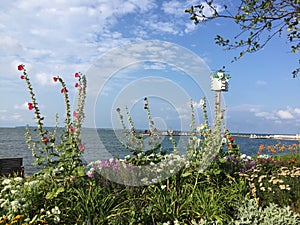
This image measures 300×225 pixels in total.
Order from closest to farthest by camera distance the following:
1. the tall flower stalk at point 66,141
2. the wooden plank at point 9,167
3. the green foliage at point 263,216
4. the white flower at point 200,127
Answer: the green foliage at point 263,216
the tall flower stalk at point 66,141
the white flower at point 200,127
the wooden plank at point 9,167

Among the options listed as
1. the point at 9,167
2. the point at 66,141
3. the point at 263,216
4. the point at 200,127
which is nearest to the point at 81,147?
the point at 66,141

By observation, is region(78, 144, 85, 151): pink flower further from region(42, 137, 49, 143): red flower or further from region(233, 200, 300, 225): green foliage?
region(233, 200, 300, 225): green foliage

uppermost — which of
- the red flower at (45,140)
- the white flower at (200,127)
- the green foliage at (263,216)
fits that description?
the white flower at (200,127)

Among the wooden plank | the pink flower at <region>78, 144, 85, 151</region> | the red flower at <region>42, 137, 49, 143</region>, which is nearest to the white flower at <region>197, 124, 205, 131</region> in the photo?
the pink flower at <region>78, 144, 85, 151</region>

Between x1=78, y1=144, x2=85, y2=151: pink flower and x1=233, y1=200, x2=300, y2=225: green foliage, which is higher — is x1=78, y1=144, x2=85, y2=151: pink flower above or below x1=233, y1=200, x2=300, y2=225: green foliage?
above

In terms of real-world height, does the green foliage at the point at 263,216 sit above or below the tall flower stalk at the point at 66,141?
below

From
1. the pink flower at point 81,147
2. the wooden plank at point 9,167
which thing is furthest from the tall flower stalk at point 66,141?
the wooden plank at point 9,167

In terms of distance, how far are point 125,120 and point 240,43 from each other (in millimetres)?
2095

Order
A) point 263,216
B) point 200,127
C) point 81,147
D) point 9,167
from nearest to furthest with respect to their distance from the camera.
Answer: point 263,216
point 81,147
point 200,127
point 9,167

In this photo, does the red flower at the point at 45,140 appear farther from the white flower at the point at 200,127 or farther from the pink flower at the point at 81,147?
the white flower at the point at 200,127

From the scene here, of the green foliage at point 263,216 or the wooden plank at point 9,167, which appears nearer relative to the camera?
the green foliage at point 263,216

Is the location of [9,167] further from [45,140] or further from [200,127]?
[200,127]

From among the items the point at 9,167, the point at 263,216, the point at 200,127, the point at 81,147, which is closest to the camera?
the point at 263,216

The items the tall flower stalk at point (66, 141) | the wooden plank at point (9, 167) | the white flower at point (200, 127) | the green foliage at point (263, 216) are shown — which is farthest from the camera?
the wooden plank at point (9, 167)
